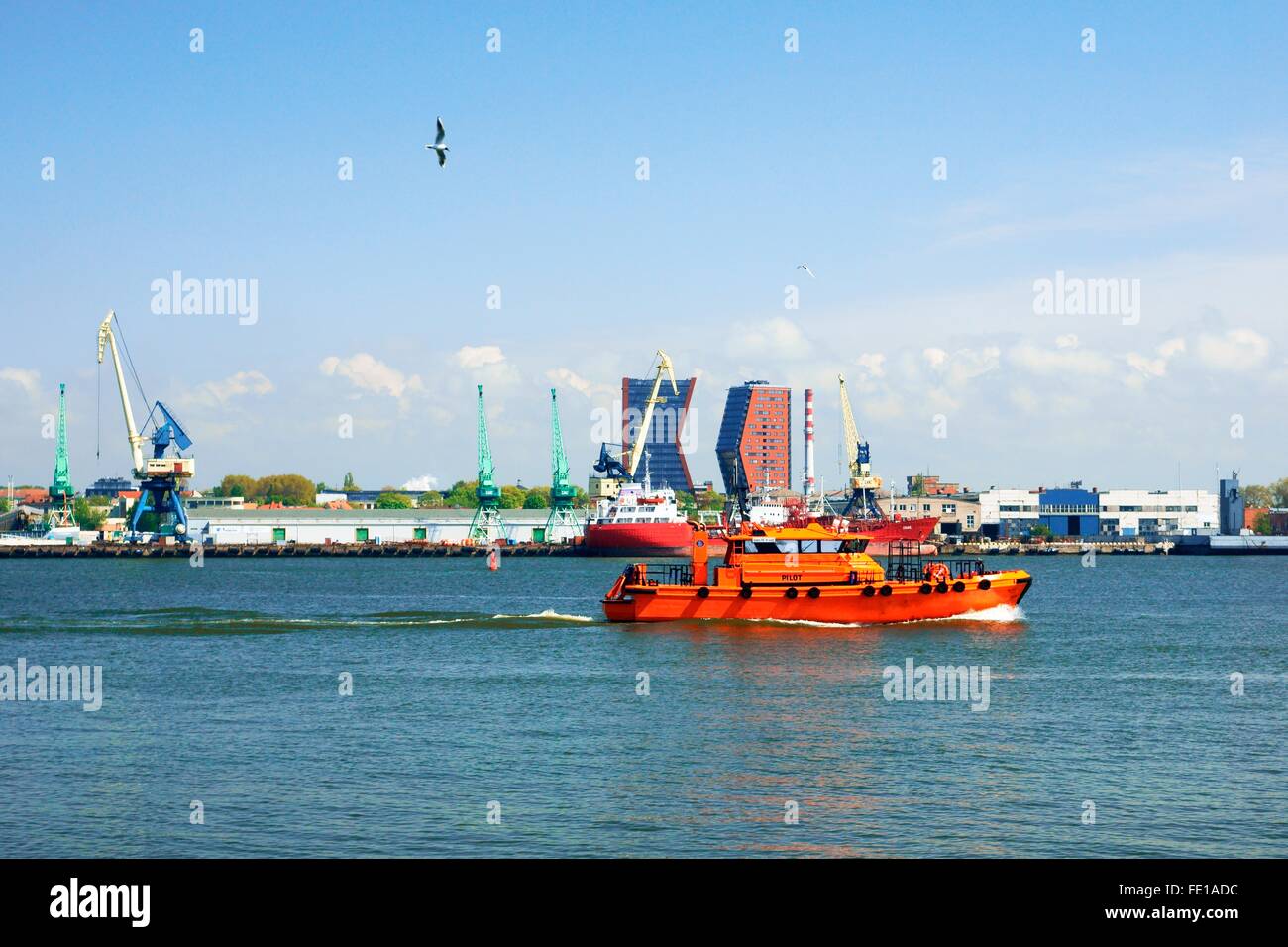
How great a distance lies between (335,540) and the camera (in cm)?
19838

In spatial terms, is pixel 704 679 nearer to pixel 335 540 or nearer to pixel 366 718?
pixel 366 718

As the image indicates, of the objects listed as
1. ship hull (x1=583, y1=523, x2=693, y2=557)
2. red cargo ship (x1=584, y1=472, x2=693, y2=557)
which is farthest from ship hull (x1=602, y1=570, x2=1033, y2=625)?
ship hull (x1=583, y1=523, x2=693, y2=557)

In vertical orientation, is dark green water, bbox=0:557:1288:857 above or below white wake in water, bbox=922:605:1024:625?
below

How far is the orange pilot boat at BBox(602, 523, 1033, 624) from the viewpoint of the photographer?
178 feet

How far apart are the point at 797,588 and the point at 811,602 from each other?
0.85m

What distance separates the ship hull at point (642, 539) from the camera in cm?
16675

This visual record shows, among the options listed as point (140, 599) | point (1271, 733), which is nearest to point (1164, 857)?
point (1271, 733)
